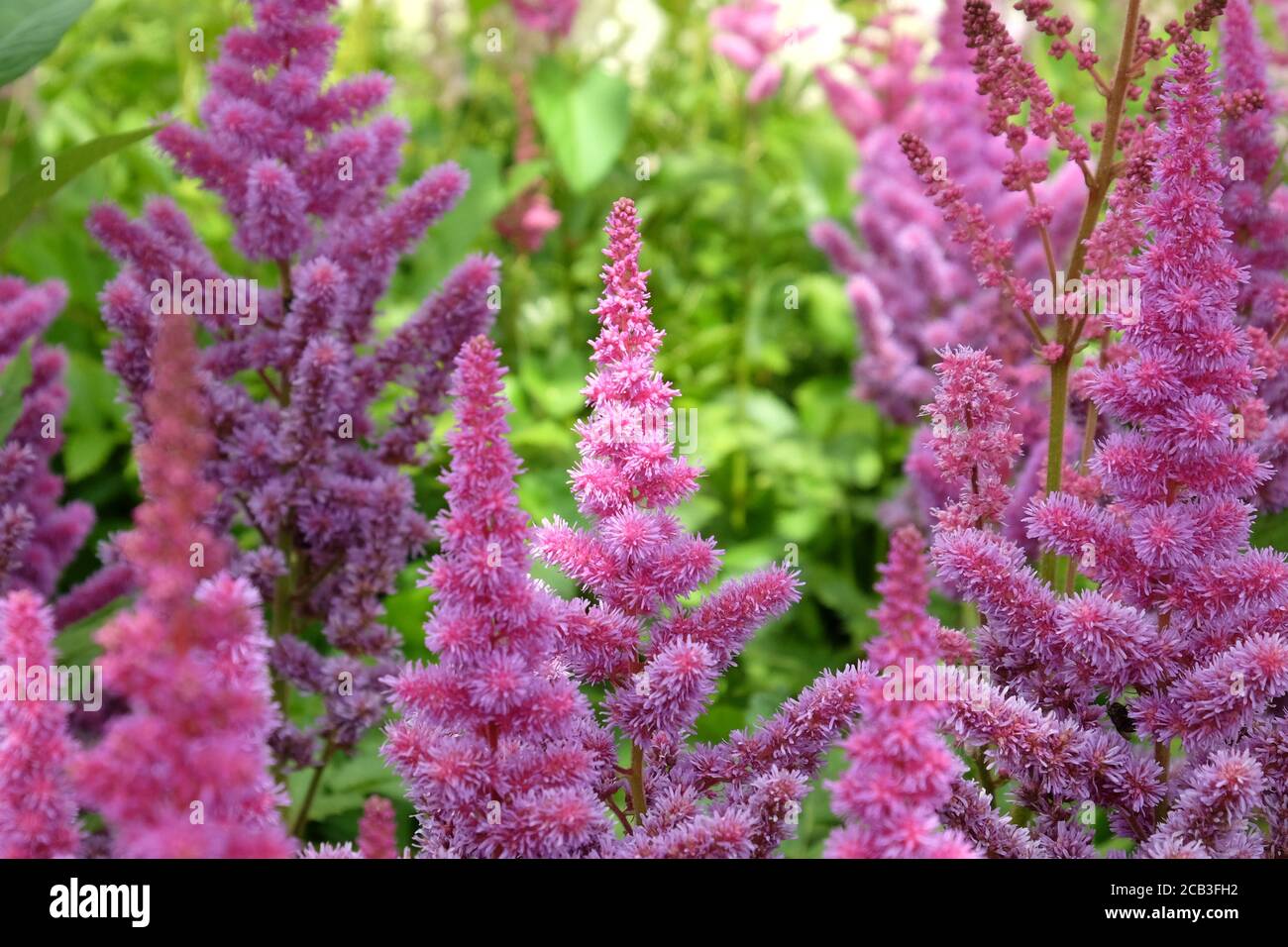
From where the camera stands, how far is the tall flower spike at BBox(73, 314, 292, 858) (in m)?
0.68

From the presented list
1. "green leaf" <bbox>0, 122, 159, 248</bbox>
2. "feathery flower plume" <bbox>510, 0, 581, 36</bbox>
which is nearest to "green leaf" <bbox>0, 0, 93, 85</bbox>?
"green leaf" <bbox>0, 122, 159, 248</bbox>

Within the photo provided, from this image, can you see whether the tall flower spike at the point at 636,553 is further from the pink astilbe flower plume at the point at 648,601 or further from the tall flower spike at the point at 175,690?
the tall flower spike at the point at 175,690

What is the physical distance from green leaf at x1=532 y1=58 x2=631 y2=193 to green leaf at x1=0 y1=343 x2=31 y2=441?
4.43 ft

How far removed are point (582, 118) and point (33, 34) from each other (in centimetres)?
168

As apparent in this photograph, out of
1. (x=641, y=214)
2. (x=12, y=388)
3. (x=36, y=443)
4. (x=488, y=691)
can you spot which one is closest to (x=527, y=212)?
(x=641, y=214)

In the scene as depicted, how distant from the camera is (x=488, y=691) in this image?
847mm

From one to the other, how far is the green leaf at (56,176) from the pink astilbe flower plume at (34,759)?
0.51m

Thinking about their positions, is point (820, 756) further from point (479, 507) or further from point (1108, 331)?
point (1108, 331)

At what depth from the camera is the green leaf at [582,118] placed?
2670 mm

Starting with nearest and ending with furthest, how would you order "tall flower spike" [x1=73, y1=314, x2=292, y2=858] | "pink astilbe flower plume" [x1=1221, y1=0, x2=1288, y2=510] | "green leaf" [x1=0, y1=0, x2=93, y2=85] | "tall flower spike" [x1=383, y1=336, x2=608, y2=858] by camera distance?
"tall flower spike" [x1=73, y1=314, x2=292, y2=858] < "tall flower spike" [x1=383, y1=336, x2=608, y2=858] < "green leaf" [x1=0, y1=0, x2=93, y2=85] < "pink astilbe flower plume" [x1=1221, y1=0, x2=1288, y2=510]

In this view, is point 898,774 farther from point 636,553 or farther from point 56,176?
point 56,176

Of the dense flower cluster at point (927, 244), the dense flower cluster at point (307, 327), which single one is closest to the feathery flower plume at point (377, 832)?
the dense flower cluster at point (307, 327)

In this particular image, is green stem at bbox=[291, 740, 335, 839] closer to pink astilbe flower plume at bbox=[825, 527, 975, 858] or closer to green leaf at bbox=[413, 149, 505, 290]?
pink astilbe flower plume at bbox=[825, 527, 975, 858]
